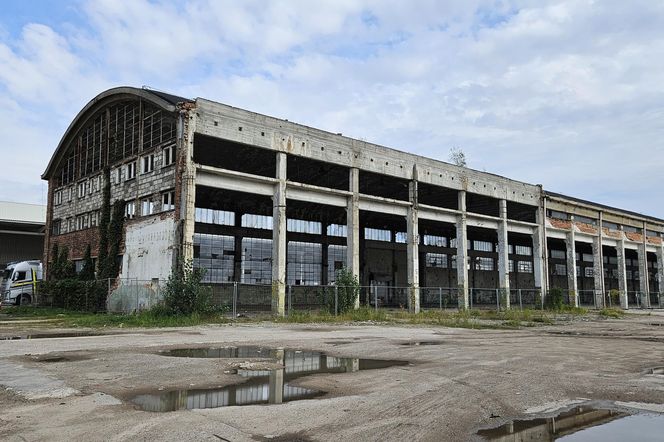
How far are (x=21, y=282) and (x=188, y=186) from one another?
82.4ft

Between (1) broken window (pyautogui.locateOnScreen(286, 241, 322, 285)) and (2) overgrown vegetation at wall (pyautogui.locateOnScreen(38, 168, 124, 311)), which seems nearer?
(2) overgrown vegetation at wall (pyautogui.locateOnScreen(38, 168, 124, 311))

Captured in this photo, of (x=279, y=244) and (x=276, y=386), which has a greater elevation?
(x=279, y=244)

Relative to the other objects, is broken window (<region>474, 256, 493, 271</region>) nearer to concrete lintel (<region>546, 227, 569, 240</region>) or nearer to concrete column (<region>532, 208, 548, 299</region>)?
concrete lintel (<region>546, 227, 569, 240</region>)

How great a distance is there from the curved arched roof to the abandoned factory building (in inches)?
4.6

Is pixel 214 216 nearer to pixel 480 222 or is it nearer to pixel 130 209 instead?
pixel 130 209

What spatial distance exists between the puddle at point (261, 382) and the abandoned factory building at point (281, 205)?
48.6ft

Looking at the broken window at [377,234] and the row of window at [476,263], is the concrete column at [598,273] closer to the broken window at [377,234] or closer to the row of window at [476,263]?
the row of window at [476,263]

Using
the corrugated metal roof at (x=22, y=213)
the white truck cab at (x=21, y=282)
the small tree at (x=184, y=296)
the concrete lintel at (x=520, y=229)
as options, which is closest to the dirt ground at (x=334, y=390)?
the small tree at (x=184, y=296)

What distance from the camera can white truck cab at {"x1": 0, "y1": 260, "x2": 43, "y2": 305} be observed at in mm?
41844

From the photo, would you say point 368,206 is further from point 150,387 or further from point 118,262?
point 150,387

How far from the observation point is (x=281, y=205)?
29.3 meters

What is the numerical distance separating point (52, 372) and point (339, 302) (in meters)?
20.7

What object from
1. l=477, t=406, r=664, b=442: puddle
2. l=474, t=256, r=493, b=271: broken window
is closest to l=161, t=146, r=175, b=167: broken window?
l=477, t=406, r=664, b=442: puddle

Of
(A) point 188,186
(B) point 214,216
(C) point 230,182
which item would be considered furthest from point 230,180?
(B) point 214,216
